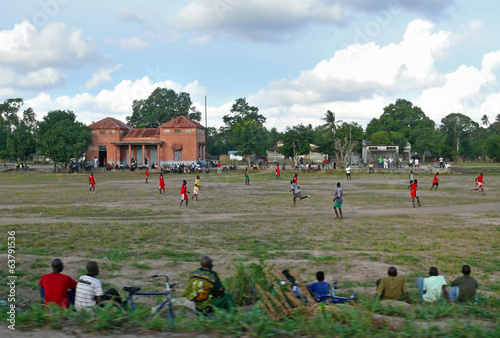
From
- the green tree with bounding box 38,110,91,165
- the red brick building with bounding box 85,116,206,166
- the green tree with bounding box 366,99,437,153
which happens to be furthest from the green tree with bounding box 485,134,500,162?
the green tree with bounding box 38,110,91,165

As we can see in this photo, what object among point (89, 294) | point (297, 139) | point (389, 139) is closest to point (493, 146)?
point (389, 139)

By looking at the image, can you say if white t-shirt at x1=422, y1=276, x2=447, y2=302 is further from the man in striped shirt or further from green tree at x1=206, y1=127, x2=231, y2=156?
green tree at x1=206, y1=127, x2=231, y2=156

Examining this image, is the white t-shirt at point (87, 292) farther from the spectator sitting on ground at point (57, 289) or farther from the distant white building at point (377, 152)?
the distant white building at point (377, 152)

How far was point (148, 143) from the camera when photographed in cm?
6122

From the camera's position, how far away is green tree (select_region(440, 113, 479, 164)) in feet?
285

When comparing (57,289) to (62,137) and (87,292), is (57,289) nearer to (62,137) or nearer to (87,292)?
(87,292)

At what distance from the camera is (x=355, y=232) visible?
14.7 metres

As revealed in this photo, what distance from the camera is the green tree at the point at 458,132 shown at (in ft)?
285

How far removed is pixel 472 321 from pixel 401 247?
6502 mm

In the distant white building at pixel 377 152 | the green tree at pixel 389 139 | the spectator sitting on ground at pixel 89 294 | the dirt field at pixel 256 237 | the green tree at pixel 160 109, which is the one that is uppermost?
the green tree at pixel 160 109

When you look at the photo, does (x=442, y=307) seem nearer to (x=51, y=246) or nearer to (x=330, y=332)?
(x=330, y=332)

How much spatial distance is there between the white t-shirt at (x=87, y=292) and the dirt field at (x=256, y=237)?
227 cm

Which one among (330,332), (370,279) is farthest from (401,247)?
(330,332)

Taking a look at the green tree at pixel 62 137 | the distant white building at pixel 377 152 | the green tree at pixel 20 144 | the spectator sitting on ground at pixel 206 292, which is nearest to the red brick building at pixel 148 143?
the green tree at pixel 62 137
